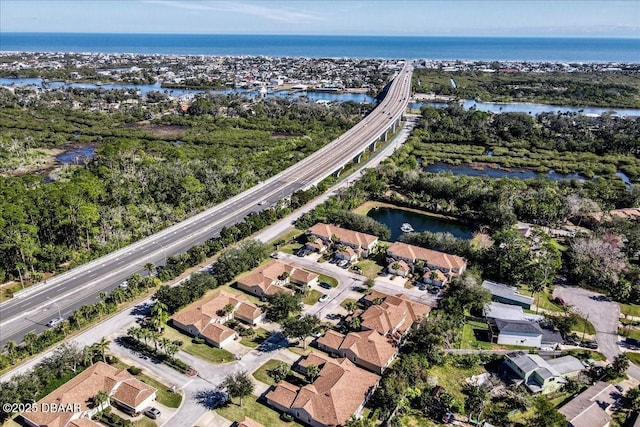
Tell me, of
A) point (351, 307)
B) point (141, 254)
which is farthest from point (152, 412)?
point (141, 254)

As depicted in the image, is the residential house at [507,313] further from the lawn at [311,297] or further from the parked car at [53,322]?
the parked car at [53,322]

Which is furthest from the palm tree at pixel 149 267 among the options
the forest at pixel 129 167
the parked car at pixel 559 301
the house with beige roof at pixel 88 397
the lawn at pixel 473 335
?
the parked car at pixel 559 301

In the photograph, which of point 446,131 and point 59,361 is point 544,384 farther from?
point 446,131

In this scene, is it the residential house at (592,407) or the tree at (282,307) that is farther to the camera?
the tree at (282,307)

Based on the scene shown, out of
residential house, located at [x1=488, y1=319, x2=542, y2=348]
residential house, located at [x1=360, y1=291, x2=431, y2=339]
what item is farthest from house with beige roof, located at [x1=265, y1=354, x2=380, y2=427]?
residential house, located at [x1=488, y1=319, x2=542, y2=348]

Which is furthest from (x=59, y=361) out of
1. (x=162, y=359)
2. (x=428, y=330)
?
(x=428, y=330)

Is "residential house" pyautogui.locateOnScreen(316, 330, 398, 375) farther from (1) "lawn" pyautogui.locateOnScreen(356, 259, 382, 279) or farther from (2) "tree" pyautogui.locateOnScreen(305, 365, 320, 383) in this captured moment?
(1) "lawn" pyautogui.locateOnScreen(356, 259, 382, 279)

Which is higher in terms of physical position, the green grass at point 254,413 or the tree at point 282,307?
the tree at point 282,307
